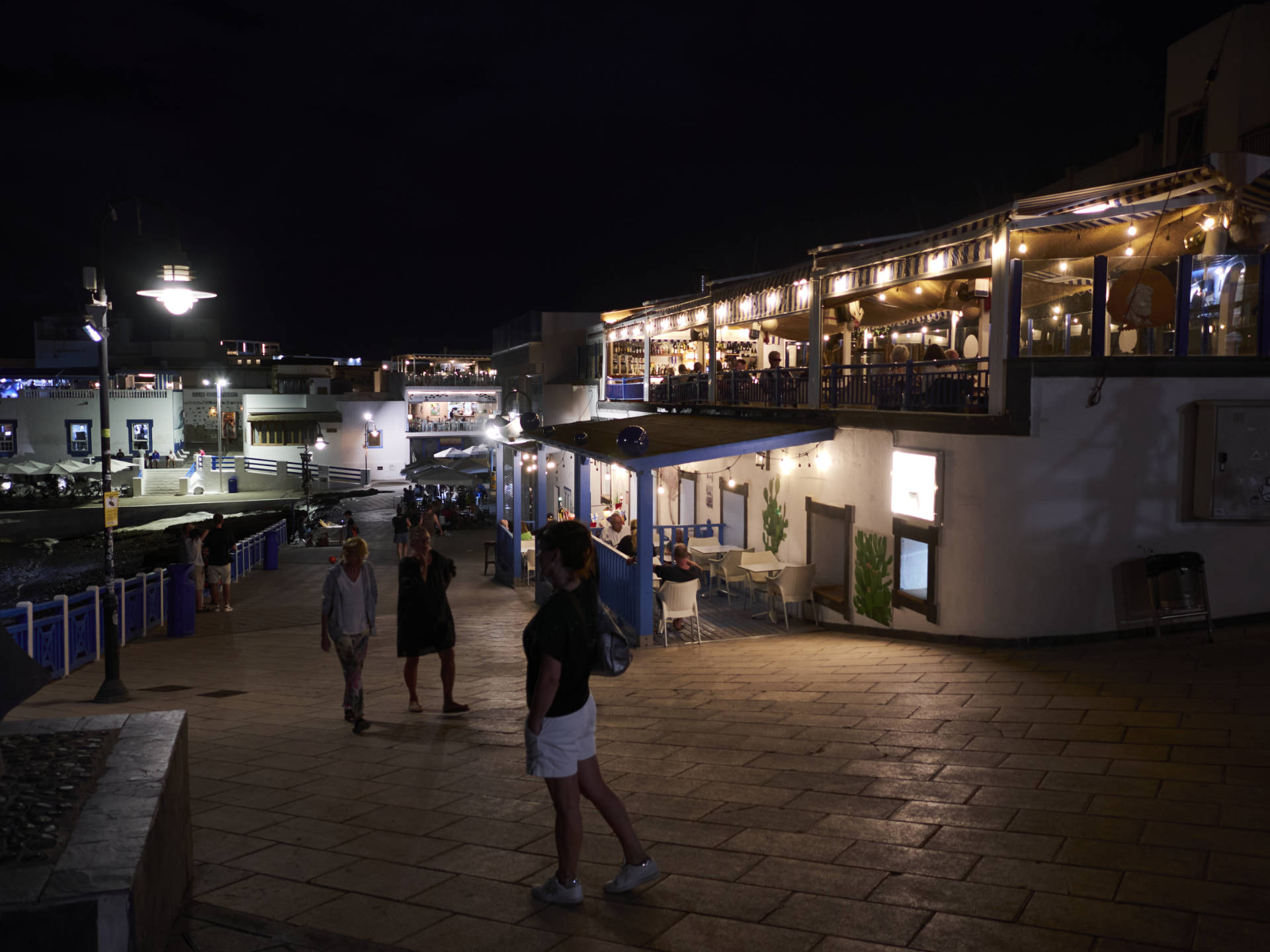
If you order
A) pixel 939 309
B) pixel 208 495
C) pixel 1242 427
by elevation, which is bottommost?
pixel 208 495

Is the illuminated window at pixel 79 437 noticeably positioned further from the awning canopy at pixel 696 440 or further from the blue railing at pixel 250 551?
the awning canopy at pixel 696 440

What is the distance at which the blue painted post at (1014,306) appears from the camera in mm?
9391

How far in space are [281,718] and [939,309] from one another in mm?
12134

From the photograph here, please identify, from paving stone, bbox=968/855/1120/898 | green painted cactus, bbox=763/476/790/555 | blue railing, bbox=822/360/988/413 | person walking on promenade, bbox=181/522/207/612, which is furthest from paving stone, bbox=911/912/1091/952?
person walking on promenade, bbox=181/522/207/612

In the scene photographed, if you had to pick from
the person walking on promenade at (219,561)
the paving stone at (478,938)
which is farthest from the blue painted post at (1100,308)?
the person walking on promenade at (219,561)

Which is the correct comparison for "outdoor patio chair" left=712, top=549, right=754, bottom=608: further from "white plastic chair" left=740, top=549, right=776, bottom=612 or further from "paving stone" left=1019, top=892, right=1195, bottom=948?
"paving stone" left=1019, top=892, right=1195, bottom=948

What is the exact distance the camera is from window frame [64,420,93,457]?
1836 inches

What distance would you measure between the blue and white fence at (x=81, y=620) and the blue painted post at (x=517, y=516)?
6307mm

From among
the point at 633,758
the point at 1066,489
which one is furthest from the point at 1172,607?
the point at 633,758

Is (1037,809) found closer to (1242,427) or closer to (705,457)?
(1242,427)

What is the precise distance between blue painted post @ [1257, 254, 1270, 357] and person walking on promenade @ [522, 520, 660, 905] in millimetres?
8984

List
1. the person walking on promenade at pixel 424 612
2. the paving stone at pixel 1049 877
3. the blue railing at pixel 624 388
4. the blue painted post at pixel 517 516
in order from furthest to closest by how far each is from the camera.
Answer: the blue railing at pixel 624 388
the blue painted post at pixel 517 516
the person walking on promenade at pixel 424 612
the paving stone at pixel 1049 877

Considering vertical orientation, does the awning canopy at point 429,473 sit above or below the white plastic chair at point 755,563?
above

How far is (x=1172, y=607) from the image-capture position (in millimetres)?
9039
